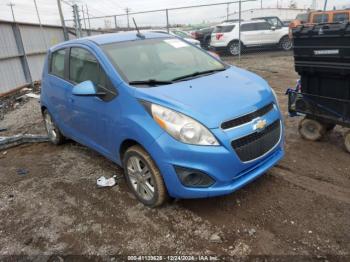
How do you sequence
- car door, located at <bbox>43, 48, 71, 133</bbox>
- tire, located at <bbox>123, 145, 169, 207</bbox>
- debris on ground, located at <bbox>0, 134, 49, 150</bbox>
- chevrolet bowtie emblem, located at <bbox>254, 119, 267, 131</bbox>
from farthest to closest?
1. debris on ground, located at <bbox>0, 134, 49, 150</bbox>
2. car door, located at <bbox>43, 48, 71, 133</bbox>
3. tire, located at <bbox>123, 145, 169, 207</bbox>
4. chevrolet bowtie emblem, located at <bbox>254, 119, 267, 131</bbox>

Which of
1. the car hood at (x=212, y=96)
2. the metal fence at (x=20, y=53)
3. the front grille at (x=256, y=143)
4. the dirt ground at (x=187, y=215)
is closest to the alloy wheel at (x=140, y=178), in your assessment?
the dirt ground at (x=187, y=215)

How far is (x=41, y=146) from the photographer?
5660mm

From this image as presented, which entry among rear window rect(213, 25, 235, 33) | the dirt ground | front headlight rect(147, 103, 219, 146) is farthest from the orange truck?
front headlight rect(147, 103, 219, 146)

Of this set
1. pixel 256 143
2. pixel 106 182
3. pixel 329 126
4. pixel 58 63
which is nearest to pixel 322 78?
pixel 329 126

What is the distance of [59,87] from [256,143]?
2967mm

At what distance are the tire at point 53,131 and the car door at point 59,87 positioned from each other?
0.25m

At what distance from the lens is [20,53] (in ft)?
36.3

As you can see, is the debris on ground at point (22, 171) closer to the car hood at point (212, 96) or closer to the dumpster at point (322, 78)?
the car hood at point (212, 96)

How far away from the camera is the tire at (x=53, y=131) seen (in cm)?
528

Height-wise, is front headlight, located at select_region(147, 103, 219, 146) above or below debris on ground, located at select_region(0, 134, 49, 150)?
above

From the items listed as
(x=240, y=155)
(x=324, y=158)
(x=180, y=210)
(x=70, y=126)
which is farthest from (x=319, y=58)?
(x=70, y=126)

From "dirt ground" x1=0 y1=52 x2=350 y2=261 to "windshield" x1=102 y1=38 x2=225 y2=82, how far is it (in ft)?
4.58

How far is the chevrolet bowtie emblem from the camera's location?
9.94ft

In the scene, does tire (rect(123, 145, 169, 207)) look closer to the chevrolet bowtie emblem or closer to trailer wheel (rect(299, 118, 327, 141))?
the chevrolet bowtie emblem
